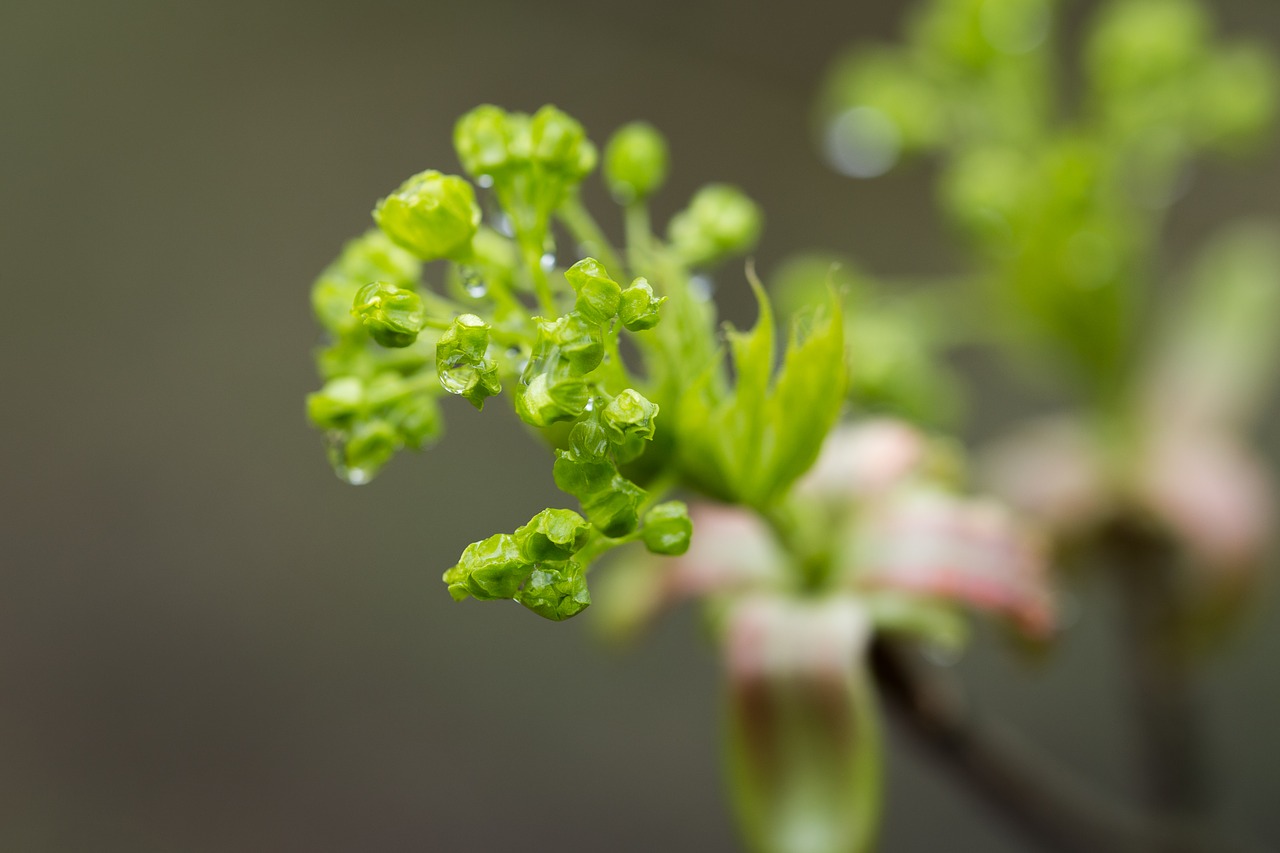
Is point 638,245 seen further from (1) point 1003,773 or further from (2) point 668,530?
(1) point 1003,773

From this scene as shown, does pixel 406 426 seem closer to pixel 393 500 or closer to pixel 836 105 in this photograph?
pixel 836 105

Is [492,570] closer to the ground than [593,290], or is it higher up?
closer to the ground

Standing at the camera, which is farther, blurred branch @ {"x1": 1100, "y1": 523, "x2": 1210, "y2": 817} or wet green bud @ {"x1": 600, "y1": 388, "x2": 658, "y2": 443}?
blurred branch @ {"x1": 1100, "y1": 523, "x2": 1210, "y2": 817}

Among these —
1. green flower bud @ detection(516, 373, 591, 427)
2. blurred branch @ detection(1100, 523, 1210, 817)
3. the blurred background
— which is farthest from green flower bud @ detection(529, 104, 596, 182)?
the blurred background

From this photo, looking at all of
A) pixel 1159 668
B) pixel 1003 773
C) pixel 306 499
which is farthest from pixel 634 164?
pixel 306 499

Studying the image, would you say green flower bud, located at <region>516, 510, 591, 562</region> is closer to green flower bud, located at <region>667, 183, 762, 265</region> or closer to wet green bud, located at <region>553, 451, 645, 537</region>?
wet green bud, located at <region>553, 451, 645, 537</region>

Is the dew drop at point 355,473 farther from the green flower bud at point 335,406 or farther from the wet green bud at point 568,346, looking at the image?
the wet green bud at point 568,346
